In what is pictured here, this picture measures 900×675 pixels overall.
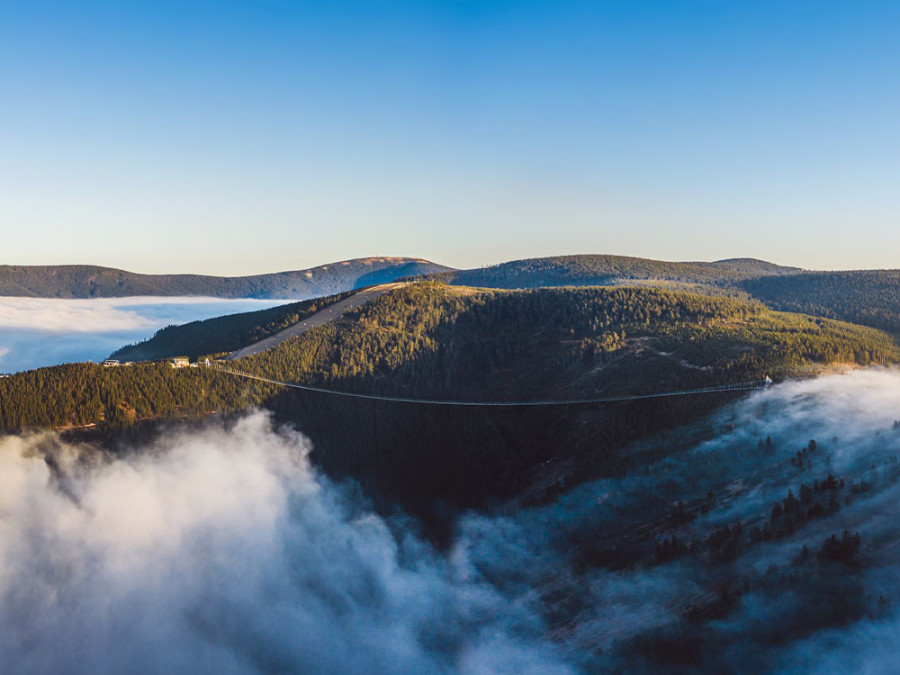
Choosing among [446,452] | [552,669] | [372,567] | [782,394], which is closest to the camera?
[552,669]

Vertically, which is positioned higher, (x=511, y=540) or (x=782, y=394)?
(x=782, y=394)

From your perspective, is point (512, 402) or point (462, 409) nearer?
point (512, 402)

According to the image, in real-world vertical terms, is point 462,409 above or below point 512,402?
below

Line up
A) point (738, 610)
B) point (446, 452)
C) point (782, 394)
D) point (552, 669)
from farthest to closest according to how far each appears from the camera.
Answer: point (446, 452), point (782, 394), point (552, 669), point (738, 610)

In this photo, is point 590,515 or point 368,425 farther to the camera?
point 368,425

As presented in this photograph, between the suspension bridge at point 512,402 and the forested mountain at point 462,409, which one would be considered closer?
the suspension bridge at point 512,402

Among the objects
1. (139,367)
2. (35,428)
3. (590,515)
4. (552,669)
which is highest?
(139,367)

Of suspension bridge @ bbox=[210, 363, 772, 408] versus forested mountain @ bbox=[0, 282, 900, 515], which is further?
forested mountain @ bbox=[0, 282, 900, 515]

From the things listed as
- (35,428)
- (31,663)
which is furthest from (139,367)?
(31,663)

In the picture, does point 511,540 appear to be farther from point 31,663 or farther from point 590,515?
point 31,663

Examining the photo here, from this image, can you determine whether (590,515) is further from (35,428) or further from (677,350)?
(35,428)
